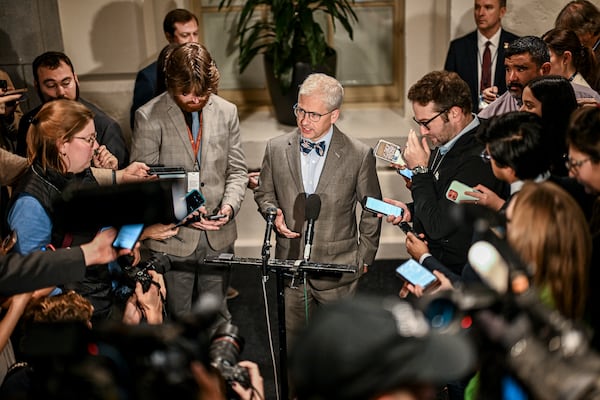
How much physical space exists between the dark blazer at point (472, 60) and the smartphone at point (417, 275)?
8.07 feet

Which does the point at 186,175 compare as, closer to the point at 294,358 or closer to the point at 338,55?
the point at 294,358

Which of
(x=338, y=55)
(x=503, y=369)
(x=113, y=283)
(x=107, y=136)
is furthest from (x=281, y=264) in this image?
(x=338, y=55)

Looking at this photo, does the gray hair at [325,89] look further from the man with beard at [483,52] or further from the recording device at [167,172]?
the man with beard at [483,52]

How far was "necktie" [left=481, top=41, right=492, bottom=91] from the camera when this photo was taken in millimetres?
4352

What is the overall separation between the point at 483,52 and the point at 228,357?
324 cm

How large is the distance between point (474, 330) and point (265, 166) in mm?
1804

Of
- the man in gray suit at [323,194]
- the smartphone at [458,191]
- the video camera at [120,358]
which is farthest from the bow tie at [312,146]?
the video camera at [120,358]

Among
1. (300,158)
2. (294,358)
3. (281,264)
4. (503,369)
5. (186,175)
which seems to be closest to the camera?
(294,358)

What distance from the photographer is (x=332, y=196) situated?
3.04 meters

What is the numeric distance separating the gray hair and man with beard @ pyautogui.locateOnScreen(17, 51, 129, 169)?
1.32 meters

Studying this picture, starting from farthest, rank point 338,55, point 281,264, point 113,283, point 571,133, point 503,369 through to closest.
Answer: point 338,55
point 113,283
point 281,264
point 571,133
point 503,369

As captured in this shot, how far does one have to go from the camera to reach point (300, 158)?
3.06 meters

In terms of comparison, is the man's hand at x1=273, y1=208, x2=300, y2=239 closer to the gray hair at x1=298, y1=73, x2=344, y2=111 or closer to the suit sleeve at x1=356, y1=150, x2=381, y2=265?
the suit sleeve at x1=356, y1=150, x2=381, y2=265

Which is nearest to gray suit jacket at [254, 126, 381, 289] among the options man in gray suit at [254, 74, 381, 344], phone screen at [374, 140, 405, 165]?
man in gray suit at [254, 74, 381, 344]
